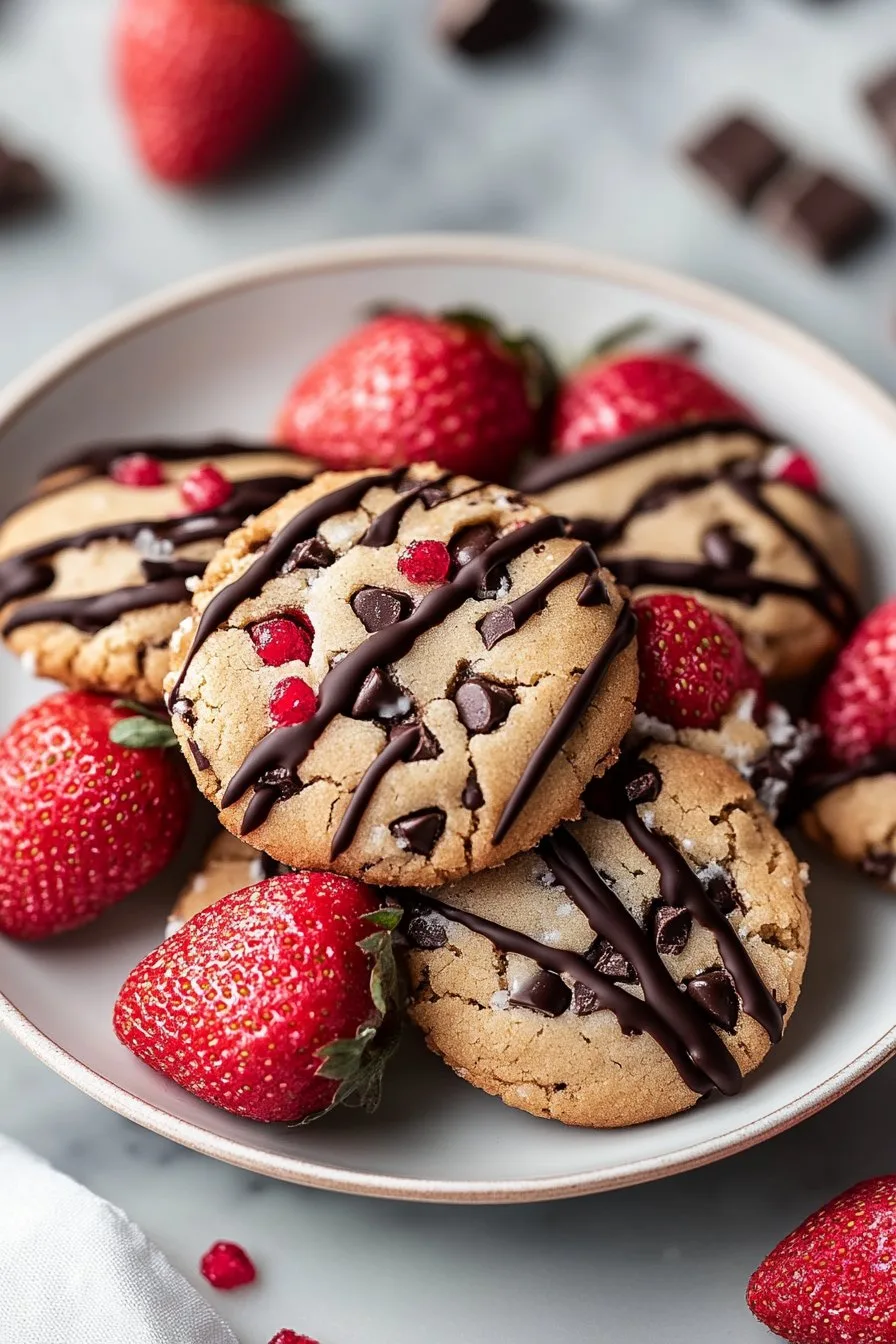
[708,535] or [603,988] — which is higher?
[708,535]

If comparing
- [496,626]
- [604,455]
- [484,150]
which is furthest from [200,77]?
[496,626]

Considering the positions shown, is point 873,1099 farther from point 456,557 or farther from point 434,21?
point 434,21

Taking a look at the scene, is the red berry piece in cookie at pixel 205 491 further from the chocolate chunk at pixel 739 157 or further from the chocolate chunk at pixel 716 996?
the chocolate chunk at pixel 739 157

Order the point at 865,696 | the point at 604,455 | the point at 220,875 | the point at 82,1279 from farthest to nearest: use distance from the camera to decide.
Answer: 1. the point at 604,455
2. the point at 865,696
3. the point at 220,875
4. the point at 82,1279

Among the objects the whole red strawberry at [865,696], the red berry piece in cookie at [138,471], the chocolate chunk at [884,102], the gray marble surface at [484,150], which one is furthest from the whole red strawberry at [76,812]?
the chocolate chunk at [884,102]

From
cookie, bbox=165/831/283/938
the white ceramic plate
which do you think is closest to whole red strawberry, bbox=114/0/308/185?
the white ceramic plate

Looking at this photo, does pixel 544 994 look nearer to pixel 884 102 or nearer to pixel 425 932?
pixel 425 932

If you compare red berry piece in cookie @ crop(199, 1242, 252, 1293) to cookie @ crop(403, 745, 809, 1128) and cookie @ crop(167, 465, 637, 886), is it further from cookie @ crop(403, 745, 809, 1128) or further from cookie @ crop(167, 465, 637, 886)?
cookie @ crop(167, 465, 637, 886)
